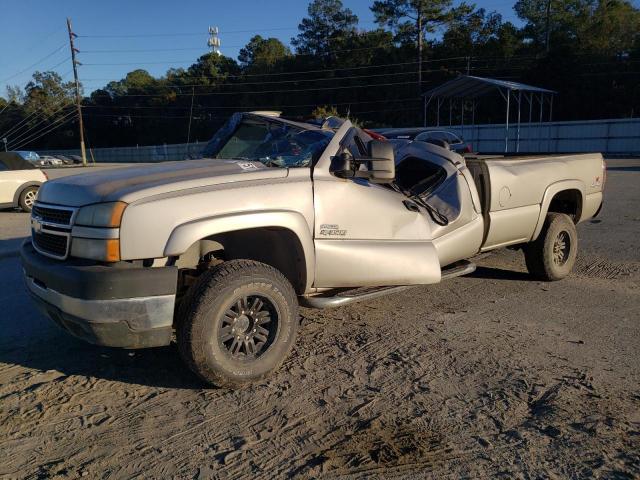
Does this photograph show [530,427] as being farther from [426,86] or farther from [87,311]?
[426,86]

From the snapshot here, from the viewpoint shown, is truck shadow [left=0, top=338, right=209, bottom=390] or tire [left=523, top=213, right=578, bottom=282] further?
tire [left=523, top=213, right=578, bottom=282]

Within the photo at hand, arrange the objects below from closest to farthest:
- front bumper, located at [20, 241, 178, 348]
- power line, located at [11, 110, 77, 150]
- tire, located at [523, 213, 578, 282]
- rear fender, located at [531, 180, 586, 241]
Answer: front bumper, located at [20, 241, 178, 348], rear fender, located at [531, 180, 586, 241], tire, located at [523, 213, 578, 282], power line, located at [11, 110, 77, 150]

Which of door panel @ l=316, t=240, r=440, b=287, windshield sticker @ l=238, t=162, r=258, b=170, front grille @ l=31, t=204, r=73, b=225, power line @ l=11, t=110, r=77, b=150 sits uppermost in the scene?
power line @ l=11, t=110, r=77, b=150

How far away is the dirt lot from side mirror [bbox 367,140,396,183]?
140 cm

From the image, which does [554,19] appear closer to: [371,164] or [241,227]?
[371,164]

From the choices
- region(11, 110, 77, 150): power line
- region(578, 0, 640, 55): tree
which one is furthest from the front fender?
region(11, 110, 77, 150): power line

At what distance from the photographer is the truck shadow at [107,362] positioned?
402 centimetres

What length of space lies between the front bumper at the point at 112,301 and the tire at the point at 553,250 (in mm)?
4549

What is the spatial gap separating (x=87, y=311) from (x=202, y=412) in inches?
37.7

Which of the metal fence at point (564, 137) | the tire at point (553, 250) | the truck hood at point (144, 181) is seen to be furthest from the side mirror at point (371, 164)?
the metal fence at point (564, 137)

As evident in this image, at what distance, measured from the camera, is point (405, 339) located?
4723mm

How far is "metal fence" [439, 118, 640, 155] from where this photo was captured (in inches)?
1344

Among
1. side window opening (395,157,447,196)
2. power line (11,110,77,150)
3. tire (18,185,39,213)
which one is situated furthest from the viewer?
power line (11,110,77,150)

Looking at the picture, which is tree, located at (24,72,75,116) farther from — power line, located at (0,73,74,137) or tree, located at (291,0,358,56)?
tree, located at (291,0,358,56)
